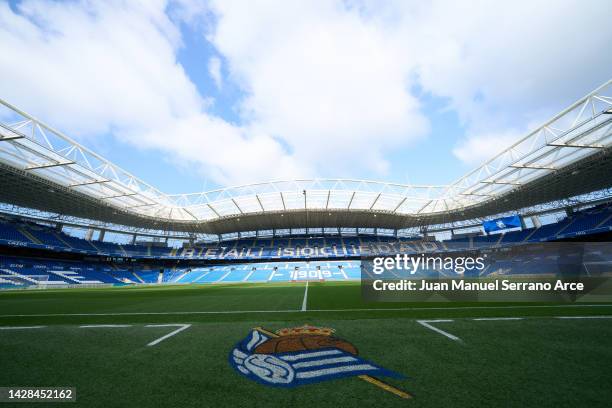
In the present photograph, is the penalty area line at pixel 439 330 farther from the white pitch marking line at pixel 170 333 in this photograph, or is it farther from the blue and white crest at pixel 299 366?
the white pitch marking line at pixel 170 333

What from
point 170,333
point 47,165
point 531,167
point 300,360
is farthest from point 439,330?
point 47,165

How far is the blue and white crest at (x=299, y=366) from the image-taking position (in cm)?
290

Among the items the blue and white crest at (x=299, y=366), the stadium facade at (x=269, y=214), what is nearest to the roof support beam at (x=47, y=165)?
the stadium facade at (x=269, y=214)

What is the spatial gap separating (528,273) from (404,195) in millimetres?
17475

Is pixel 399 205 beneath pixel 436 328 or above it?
above

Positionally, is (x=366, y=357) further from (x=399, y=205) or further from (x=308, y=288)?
(x=399, y=205)

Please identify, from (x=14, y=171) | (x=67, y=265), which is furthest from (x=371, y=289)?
(x=67, y=265)

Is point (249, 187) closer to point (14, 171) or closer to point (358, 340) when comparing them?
point (14, 171)

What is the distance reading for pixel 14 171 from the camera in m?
22.1

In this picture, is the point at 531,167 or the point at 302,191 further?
the point at 302,191

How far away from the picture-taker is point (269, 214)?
4328 centimetres

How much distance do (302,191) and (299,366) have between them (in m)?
32.7

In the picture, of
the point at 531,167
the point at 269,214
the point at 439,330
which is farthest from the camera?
the point at 269,214

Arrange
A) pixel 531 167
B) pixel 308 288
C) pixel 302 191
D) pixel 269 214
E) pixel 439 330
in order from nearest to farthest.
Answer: pixel 439 330 < pixel 308 288 < pixel 531 167 < pixel 302 191 < pixel 269 214
